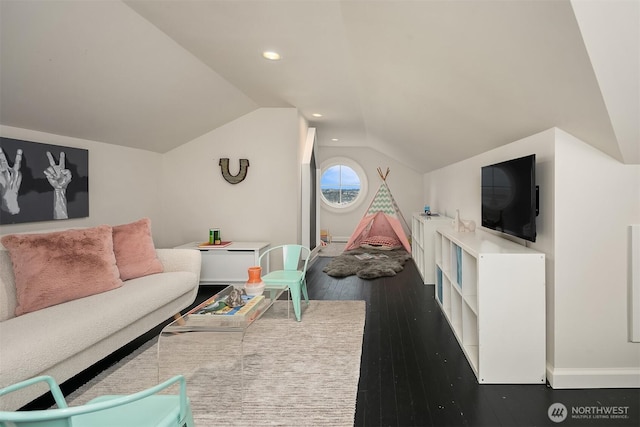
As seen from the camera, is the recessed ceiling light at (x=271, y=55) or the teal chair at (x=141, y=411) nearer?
the teal chair at (x=141, y=411)

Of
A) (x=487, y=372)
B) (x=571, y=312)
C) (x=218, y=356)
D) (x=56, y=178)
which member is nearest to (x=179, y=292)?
(x=218, y=356)

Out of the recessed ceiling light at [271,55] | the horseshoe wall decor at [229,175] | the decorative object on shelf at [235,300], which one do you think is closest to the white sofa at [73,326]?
the decorative object on shelf at [235,300]

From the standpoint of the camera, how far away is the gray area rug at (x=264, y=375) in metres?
1.75

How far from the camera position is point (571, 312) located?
198 centimetres

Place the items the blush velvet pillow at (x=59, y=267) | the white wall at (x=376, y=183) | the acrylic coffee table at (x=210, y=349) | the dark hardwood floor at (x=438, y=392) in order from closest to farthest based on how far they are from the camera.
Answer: the dark hardwood floor at (x=438, y=392)
the acrylic coffee table at (x=210, y=349)
the blush velvet pillow at (x=59, y=267)
the white wall at (x=376, y=183)

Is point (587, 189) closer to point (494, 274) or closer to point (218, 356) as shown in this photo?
point (494, 274)

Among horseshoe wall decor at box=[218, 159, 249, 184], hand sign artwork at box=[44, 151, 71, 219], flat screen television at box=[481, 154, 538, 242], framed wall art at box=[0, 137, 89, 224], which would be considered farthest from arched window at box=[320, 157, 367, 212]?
hand sign artwork at box=[44, 151, 71, 219]

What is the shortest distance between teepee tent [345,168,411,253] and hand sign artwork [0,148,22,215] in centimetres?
470

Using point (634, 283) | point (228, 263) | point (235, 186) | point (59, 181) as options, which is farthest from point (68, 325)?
point (634, 283)

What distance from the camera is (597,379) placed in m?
1.97

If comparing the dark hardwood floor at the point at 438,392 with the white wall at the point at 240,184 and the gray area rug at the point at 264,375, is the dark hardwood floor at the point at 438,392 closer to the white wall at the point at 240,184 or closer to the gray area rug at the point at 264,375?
the gray area rug at the point at 264,375

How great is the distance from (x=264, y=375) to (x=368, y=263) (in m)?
3.25

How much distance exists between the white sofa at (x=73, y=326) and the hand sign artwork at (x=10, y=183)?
0.47m

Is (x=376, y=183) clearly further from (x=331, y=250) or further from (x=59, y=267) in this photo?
(x=59, y=267)
